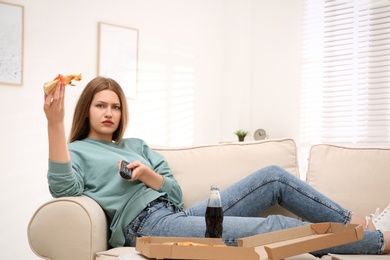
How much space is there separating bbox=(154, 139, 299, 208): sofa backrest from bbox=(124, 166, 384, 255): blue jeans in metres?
0.17

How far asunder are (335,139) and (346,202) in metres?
1.91

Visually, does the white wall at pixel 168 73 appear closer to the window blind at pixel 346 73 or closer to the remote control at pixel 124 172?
the window blind at pixel 346 73

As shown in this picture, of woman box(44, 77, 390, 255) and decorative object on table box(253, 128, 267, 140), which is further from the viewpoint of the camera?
decorative object on table box(253, 128, 267, 140)

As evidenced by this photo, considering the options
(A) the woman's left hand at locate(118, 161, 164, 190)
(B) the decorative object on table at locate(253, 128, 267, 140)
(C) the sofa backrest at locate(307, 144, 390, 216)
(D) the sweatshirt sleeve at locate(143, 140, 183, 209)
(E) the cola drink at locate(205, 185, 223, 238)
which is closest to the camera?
(E) the cola drink at locate(205, 185, 223, 238)

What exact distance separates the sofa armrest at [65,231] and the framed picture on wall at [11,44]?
6.17 feet

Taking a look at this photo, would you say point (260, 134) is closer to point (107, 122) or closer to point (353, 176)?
point (353, 176)

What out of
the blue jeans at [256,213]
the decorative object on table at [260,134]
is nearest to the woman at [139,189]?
the blue jeans at [256,213]

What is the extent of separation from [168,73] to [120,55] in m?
0.52

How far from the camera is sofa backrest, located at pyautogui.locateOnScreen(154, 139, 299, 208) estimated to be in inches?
90.7

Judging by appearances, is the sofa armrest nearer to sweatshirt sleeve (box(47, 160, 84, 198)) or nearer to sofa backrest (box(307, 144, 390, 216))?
sweatshirt sleeve (box(47, 160, 84, 198))

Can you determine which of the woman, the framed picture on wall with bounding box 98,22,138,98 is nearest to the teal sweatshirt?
the woman

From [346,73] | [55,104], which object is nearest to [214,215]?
[55,104]

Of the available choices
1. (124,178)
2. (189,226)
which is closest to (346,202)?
(189,226)

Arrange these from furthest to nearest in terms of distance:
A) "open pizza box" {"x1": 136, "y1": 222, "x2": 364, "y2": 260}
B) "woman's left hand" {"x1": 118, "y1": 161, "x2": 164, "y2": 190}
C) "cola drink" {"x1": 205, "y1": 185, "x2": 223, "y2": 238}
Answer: "woman's left hand" {"x1": 118, "y1": 161, "x2": 164, "y2": 190} → "cola drink" {"x1": 205, "y1": 185, "x2": 223, "y2": 238} → "open pizza box" {"x1": 136, "y1": 222, "x2": 364, "y2": 260}
